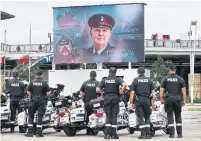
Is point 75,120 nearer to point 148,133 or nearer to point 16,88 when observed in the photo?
point 148,133

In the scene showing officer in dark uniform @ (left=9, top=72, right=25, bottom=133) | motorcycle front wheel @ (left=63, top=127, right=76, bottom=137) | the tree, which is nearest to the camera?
motorcycle front wheel @ (left=63, top=127, right=76, bottom=137)

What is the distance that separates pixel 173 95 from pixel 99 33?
2594 cm

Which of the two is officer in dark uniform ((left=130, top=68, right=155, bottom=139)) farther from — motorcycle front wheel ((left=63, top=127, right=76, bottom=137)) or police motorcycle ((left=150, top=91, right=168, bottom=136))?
motorcycle front wheel ((left=63, top=127, right=76, bottom=137))

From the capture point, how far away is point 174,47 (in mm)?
50438

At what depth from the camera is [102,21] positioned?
130 ft

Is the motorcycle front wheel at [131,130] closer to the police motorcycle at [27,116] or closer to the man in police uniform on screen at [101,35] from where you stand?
the police motorcycle at [27,116]

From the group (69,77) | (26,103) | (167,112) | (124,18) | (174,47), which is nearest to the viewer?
(167,112)

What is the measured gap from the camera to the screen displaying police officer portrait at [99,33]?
39072 millimetres

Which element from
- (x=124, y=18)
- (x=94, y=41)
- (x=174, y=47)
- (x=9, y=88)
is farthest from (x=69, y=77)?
(x=9, y=88)

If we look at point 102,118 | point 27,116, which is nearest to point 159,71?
point 27,116

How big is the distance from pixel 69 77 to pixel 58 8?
5849 mm

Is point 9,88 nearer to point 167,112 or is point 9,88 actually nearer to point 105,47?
point 167,112

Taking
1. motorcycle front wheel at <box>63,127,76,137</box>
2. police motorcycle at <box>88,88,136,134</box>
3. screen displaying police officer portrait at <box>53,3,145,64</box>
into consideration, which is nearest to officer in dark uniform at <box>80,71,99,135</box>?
police motorcycle at <box>88,88,136,134</box>

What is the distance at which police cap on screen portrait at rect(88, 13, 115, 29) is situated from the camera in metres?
39.5
